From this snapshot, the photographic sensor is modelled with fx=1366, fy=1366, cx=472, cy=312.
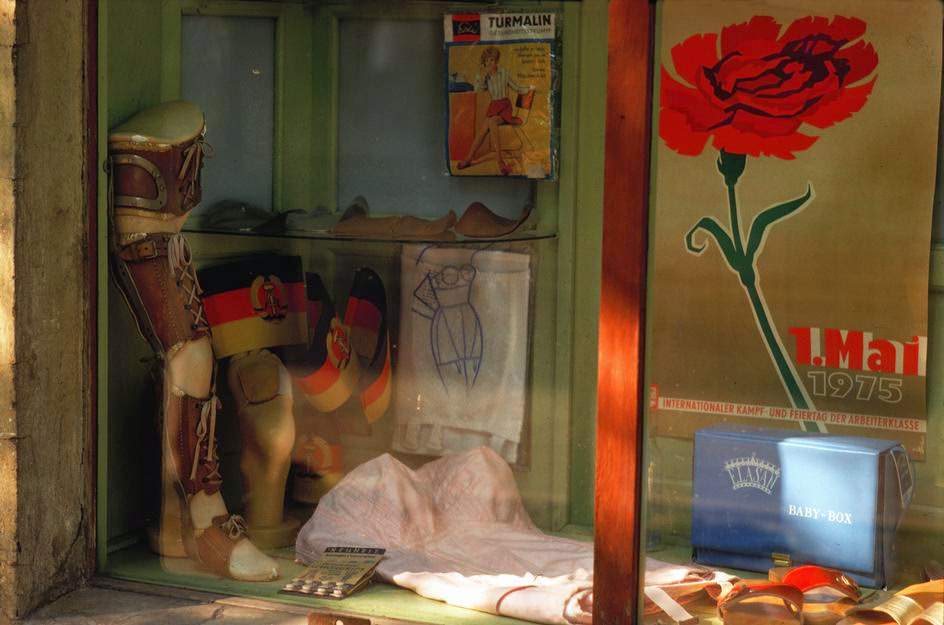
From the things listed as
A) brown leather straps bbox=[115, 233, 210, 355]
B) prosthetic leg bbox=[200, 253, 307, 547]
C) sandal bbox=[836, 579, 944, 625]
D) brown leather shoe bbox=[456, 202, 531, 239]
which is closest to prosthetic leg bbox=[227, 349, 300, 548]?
prosthetic leg bbox=[200, 253, 307, 547]

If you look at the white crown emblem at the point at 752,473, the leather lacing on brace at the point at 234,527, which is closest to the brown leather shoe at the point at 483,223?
the white crown emblem at the point at 752,473

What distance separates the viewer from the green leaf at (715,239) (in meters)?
4.34

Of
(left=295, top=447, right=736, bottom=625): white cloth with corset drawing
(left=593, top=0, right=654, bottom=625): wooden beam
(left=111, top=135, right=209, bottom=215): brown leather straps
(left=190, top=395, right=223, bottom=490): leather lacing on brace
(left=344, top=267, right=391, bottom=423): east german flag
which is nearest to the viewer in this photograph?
(left=593, top=0, right=654, bottom=625): wooden beam

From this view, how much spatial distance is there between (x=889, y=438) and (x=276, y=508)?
204 centimetres

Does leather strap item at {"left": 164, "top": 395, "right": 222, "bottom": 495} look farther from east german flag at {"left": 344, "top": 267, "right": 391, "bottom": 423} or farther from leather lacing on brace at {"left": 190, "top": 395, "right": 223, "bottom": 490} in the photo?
east german flag at {"left": 344, "top": 267, "right": 391, "bottom": 423}

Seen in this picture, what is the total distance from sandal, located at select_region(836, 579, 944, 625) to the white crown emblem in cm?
48

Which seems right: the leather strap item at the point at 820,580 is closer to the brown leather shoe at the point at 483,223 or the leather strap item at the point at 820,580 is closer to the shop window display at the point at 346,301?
the shop window display at the point at 346,301

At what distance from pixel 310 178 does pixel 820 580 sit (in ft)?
7.32

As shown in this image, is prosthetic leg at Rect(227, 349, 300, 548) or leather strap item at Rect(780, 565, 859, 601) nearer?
leather strap item at Rect(780, 565, 859, 601)

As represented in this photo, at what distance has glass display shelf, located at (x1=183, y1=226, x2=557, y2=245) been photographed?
4.79 metres

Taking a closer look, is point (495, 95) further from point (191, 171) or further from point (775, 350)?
point (775, 350)

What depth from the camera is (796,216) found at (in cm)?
425

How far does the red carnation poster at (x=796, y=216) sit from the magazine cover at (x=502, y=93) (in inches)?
20.9

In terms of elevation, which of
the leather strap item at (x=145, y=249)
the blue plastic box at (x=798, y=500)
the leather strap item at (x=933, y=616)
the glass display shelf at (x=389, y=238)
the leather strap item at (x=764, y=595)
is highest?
the glass display shelf at (x=389, y=238)
